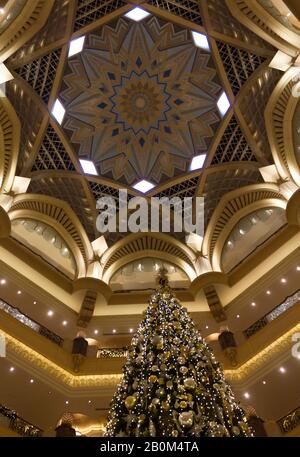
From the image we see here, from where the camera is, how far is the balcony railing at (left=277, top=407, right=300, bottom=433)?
38.8 ft

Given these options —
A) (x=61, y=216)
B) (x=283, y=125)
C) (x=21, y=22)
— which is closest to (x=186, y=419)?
(x=21, y=22)

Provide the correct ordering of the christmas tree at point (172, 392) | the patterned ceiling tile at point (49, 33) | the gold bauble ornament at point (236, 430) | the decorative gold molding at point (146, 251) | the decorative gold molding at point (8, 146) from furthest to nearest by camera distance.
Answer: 1. the decorative gold molding at point (146, 251)
2. the decorative gold molding at point (8, 146)
3. the patterned ceiling tile at point (49, 33)
4. the gold bauble ornament at point (236, 430)
5. the christmas tree at point (172, 392)

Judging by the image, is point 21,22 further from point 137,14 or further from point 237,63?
point 237,63

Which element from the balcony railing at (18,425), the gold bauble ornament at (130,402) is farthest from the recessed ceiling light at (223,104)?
the gold bauble ornament at (130,402)

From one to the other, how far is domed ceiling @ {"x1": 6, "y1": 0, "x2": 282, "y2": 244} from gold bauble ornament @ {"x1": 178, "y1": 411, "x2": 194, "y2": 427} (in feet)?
46.6

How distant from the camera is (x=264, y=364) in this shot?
13367 mm

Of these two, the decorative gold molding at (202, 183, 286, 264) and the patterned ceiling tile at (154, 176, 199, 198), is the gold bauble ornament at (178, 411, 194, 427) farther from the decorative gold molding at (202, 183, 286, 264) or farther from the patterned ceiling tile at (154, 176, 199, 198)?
the patterned ceiling tile at (154, 176, 199, 198)

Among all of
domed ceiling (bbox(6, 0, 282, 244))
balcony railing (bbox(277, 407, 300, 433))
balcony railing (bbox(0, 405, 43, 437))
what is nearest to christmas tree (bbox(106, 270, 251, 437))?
balcony railing (bbox(277, 407, 300, 433))

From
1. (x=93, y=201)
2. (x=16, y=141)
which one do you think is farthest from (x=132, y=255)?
(x=16, y=141)

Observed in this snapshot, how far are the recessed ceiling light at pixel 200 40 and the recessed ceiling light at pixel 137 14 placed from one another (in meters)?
2.35

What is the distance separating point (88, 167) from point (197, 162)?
18.0ft

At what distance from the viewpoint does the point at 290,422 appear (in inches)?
471

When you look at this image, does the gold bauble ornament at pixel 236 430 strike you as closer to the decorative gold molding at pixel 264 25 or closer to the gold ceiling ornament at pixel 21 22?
the decorative gold molding at pixel 264 25

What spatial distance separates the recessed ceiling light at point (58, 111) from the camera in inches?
710
